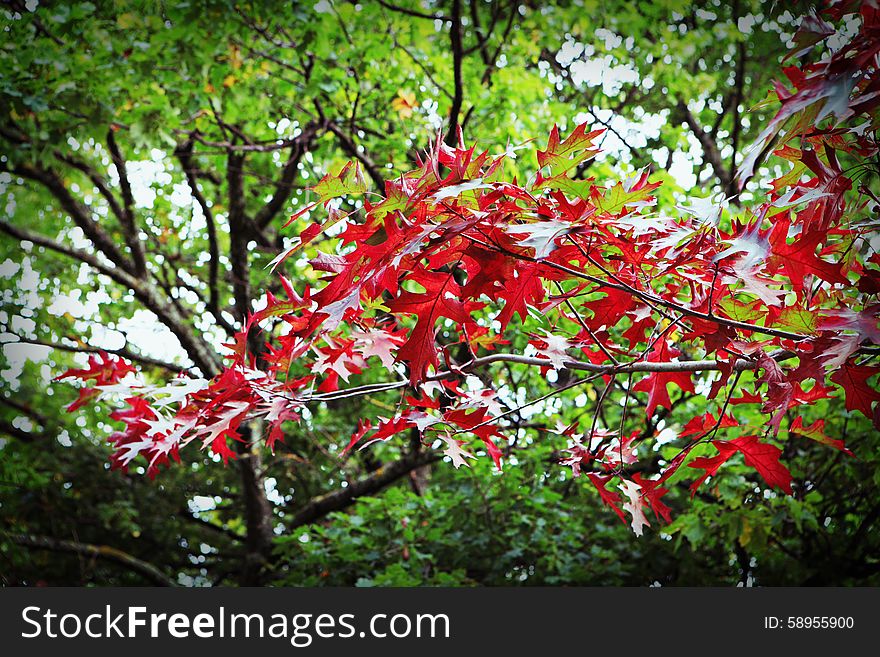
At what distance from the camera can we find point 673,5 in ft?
10.2

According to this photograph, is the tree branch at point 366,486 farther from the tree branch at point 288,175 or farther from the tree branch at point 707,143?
the tree branch at point 707,143

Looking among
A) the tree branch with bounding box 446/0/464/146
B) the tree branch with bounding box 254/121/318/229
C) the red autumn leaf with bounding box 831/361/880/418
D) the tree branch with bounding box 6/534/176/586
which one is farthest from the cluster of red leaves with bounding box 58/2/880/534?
the tree branch with bounding box 6/534/176/586

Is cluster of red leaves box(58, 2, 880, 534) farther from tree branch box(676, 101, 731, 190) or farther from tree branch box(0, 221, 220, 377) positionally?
tree branch box(676, 101, 731, 190)

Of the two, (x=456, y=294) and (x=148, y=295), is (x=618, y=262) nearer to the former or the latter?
(x=456, y=294)

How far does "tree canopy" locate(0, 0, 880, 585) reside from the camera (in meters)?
0.87

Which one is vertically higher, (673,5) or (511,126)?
(673,5)

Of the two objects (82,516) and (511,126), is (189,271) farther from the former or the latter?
(511,126)

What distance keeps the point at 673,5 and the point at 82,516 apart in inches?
155

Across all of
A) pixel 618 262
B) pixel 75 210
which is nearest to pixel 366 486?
pixel 75 210

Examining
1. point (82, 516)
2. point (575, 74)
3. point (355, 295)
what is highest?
point (575, 74)

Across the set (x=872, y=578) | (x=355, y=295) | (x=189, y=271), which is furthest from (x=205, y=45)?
(x=872, y=578)

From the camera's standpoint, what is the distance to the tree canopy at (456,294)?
0.87 metres

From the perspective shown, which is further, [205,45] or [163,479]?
[163,479]

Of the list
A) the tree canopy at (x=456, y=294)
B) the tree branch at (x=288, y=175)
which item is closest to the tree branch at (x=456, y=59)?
the tree canopy at (x=456, y=294)
